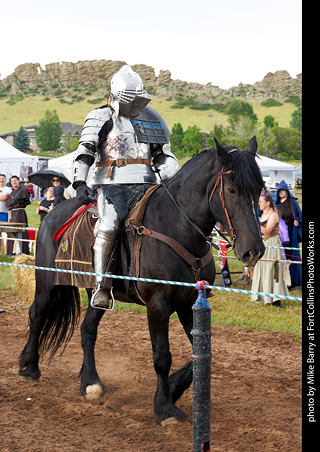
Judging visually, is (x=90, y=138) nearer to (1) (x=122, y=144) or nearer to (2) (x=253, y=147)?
(1) (x=122, y=144)

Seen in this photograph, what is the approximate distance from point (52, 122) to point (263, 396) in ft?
350

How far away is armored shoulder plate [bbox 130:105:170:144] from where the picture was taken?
4832mm

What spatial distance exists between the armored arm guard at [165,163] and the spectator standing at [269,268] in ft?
14.0

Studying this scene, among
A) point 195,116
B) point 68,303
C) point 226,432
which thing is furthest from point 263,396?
point 195,116

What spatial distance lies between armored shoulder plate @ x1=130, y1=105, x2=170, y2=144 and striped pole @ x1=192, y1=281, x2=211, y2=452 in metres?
2.22

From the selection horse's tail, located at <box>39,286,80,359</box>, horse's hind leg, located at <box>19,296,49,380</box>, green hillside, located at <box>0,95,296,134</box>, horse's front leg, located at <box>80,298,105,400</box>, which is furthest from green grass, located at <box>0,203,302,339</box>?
green hillside, located at <box>0,95,296,134</box>

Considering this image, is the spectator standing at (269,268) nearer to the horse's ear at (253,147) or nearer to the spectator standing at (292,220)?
the spectator standing at (292,220)

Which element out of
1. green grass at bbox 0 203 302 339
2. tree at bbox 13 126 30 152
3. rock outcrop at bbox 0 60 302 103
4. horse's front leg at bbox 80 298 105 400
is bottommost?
green grass at bbox 0 203 302 339

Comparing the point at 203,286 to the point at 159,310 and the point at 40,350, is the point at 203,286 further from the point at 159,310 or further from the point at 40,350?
the point at 40,350

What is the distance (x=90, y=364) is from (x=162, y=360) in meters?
1.01

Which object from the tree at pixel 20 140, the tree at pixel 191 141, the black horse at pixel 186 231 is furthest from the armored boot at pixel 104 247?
the tree at pixel 20 140

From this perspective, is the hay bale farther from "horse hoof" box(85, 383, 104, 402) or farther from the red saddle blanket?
"horse hoof" box(85, 383, 104, 402)

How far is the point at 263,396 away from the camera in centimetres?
484

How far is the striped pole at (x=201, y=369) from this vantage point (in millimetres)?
2932
